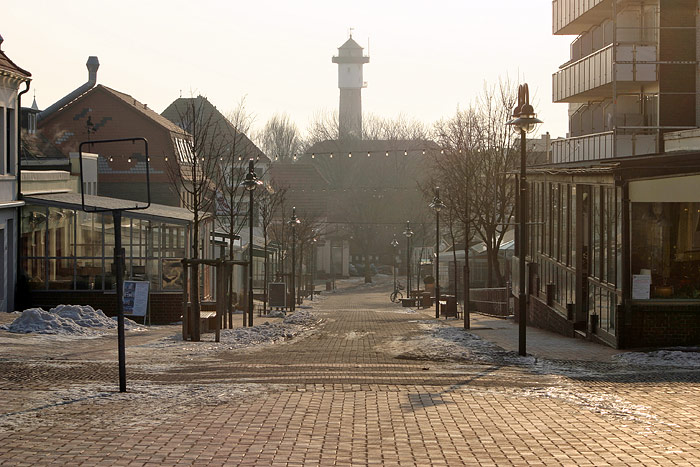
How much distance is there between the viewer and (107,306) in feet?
99.4

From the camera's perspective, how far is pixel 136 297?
29297 mm

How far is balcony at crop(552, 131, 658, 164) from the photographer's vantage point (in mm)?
34625

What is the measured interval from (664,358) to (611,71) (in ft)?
63.8

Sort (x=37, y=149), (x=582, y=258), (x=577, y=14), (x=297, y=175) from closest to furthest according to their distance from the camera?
(x=582, y=258), (x=577, y=14), (x=37, y=149), (x=297, y=175)

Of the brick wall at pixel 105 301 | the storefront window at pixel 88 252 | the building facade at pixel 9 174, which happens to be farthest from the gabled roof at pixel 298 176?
the building facade at pixel 9 174

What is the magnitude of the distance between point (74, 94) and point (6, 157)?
33195mm

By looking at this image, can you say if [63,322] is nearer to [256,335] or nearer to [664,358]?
[256,335]

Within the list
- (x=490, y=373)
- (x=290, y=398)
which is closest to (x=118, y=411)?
(x=290, y=398)

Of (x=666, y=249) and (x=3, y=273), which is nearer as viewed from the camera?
(x=666, y=249)

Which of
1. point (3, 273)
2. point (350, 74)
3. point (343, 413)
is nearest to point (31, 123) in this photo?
point (3, 273)

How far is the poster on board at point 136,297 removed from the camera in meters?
29.1

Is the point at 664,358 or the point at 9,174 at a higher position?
the point at 9,174

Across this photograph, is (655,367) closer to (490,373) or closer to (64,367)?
(490,373)

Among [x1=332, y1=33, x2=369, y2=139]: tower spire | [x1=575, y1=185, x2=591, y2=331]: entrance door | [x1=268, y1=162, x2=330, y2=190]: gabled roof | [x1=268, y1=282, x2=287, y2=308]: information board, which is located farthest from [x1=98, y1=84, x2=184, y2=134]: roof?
[x1=332, y1=33, x2=369, y2=139]: tower spire
